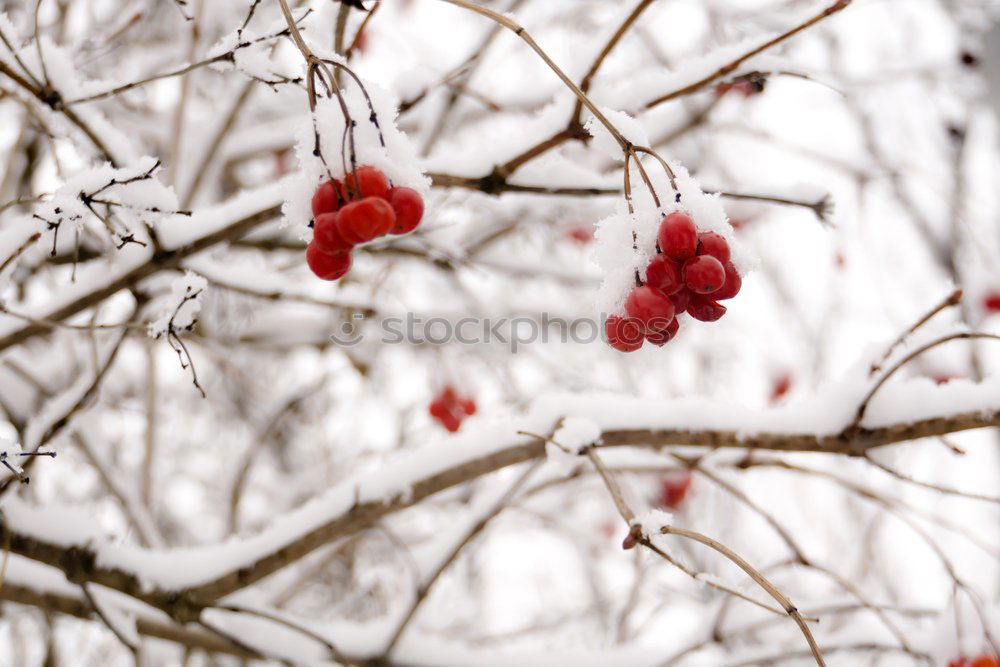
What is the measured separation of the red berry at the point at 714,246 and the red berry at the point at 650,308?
83 mm

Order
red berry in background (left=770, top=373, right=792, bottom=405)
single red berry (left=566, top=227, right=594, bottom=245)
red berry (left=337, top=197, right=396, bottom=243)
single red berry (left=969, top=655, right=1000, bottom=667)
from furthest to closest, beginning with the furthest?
red berry in background (left=770, top=373, right=792, bottom=405) < single red berry (left=566, top=227, right=594, bottom=245) < single red berry (left=969, top=655, right=1000, bottom=667) < red berry (left=337, top=197, right=396, bottom=243)

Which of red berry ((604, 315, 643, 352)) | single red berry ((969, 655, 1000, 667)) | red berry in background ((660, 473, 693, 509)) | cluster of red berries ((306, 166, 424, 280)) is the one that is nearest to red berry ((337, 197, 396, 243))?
cluster of red berries ((306, 166, 424, 280))

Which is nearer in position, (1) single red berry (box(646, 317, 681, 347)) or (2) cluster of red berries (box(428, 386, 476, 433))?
(1) single red berry (box(646, 317, 681, 347))

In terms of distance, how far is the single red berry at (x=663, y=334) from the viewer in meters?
0.94

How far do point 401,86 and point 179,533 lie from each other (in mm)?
4234

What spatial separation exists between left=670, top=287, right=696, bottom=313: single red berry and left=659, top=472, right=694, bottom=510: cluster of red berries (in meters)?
2.48

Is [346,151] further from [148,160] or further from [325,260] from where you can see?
[148,160]

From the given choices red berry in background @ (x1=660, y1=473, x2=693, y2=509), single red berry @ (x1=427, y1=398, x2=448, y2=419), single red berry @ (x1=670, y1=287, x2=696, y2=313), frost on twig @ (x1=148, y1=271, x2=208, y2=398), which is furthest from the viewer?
red berry in background @ (x1=660, y1=473, x2=693, y2=509)

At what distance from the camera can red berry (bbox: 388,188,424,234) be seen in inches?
37.8

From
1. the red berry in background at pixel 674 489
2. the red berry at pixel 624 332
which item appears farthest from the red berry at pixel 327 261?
the red berry in background at pixel 674 489

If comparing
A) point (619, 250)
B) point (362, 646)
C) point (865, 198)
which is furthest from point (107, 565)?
point (865, 198)

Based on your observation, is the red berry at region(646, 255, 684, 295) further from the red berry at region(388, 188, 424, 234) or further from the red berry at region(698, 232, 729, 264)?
the red berry at region(388, 188, 424, 234)

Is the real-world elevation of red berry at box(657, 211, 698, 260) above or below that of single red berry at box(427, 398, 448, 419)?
below

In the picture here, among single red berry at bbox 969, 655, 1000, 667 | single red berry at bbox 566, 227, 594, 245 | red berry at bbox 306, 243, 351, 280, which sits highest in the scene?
single red berry at bbox 566, 227, 594, 245
